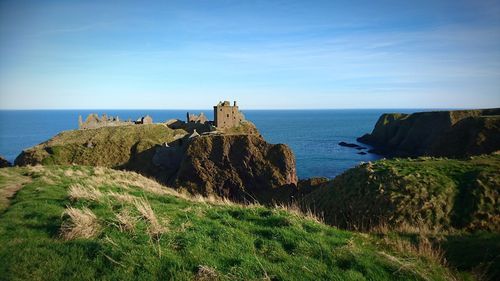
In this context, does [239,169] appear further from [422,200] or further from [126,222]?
[126,222]

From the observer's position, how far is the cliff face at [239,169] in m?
43.8

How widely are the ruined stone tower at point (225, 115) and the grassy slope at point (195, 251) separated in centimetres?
5530

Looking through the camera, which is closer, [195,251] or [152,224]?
[195,251]

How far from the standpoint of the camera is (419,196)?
19359 millimetres

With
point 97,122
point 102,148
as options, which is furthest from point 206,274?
point 97,122

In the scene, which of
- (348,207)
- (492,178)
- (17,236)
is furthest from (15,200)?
(492,178)

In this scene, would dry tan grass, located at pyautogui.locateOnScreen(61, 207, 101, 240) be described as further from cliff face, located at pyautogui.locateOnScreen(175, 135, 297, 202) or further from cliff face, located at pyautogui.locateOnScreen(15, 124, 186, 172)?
cliff face, located at pyautogui.locateOnScreen(15, 124, 186, 172)

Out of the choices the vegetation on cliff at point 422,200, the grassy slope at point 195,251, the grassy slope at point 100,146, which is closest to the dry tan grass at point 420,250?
the grassy slope at point 195,251

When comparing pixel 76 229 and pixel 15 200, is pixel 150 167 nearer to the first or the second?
pixel 15 200

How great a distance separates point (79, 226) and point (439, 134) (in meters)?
83.2

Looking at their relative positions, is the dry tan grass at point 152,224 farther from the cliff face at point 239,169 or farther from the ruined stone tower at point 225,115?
the ruined stone tower at point 225,115

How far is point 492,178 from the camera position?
67.2 feet

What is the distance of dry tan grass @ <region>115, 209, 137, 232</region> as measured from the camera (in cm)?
921

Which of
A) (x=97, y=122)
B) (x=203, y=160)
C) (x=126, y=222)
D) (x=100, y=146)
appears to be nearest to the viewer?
(x=126, y=222)
